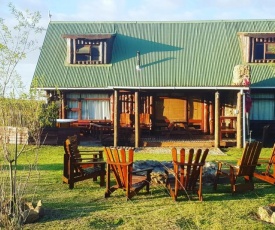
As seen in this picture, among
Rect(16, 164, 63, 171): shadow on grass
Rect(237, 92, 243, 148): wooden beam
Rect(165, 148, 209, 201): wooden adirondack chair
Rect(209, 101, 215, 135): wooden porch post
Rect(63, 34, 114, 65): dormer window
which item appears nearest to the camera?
Rect(165, 148, 209, 201): wooden adirondack chair

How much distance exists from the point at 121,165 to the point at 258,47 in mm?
14421

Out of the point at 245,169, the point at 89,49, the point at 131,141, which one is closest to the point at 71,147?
the point at 245,169

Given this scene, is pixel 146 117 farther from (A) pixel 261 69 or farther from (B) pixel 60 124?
(A) pixel 261 69

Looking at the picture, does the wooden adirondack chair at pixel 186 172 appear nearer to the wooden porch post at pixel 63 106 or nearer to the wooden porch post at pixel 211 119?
the wooden porch post at pixel 211 119

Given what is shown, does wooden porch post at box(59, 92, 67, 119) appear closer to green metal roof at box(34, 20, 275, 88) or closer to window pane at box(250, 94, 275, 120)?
green metal roof at box(34, 20, 275, 88)

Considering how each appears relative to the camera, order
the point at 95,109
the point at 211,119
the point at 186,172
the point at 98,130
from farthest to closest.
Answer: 1. the point at 95,109
2. the point at 98,130
3. the point at 211,119
4. the point at 186,172

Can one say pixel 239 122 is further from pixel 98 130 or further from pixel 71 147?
pixel 71 147

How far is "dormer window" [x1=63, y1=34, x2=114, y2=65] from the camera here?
20.1m

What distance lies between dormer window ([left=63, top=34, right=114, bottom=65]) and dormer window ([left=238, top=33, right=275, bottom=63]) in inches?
271

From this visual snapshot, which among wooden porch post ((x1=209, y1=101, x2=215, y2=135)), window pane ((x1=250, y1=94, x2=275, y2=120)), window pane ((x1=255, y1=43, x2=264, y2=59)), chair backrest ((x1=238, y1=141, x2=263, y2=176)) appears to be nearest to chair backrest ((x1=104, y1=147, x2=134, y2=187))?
chair backrest ((x1=238, y1=141, x2=263, y2=176))

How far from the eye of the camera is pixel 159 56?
2000 centimetres

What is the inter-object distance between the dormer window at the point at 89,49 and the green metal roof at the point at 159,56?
0.37 m

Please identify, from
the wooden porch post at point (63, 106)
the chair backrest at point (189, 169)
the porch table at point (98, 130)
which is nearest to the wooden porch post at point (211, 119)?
the porch table at point (98, 130)

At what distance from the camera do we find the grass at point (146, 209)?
20.0ft
